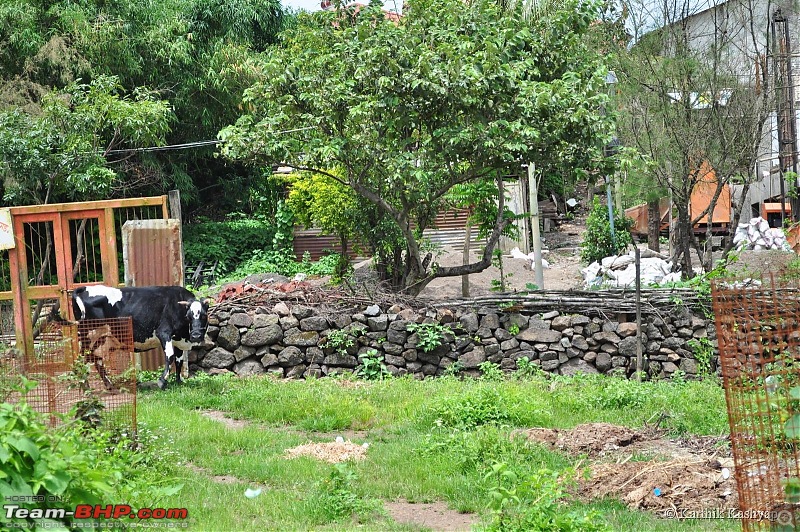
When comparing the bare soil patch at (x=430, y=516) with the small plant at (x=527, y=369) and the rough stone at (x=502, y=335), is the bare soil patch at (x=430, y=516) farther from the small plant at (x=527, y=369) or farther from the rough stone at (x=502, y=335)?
the rough stone at (x=502, y=335)

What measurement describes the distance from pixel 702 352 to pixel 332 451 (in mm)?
7485

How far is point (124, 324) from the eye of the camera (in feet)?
33.0

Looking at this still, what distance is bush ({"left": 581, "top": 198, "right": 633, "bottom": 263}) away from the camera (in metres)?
25.1

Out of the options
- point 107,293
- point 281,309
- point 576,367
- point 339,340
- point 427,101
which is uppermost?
point 427,101

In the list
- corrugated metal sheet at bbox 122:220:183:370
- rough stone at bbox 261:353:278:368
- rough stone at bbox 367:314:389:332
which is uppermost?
corrugated metal sheet at bbox 122:220:183:370

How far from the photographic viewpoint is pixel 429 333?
1346 cm

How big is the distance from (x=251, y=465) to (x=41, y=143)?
13064 millimetres

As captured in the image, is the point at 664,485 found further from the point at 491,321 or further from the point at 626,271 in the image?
the point at 626,271

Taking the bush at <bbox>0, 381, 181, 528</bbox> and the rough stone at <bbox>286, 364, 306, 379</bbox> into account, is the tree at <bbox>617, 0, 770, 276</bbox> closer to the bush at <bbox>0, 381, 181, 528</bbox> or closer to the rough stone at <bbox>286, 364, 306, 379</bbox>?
the rough stone at <bbox>286, 364, 306, 379</bbox>

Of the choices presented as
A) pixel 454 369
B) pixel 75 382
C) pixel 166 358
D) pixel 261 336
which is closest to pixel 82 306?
pixel 166 358

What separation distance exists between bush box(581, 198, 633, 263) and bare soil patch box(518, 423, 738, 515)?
16.8m

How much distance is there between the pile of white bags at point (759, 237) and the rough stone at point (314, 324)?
42.3 feet

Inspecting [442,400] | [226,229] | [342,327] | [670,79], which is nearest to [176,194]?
[342,327]

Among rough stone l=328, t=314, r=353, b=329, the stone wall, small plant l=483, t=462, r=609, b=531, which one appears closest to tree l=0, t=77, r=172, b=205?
the stone wall
